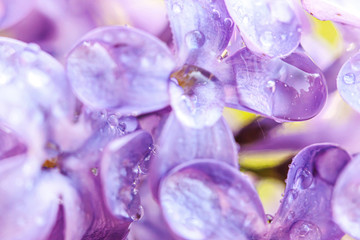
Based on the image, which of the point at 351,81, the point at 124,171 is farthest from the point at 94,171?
the point at 351,81

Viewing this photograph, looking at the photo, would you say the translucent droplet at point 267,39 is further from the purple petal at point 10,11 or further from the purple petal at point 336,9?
the purple petal at point 10,11

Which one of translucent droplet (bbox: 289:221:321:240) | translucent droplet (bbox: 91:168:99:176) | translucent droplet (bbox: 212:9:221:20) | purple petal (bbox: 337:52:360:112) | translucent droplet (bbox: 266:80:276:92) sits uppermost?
translucent droplet (bbox: 212:9:221:20)

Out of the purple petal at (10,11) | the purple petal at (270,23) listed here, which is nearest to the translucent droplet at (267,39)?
the purple petal at (270,23)

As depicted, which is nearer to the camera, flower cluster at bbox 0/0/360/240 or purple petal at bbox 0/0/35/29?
flower cluster at bbox 0/0/360/240

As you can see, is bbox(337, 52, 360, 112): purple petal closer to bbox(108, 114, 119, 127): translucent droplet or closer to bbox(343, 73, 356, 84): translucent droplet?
bbox(343, 73, 356, 84): translucent droplet

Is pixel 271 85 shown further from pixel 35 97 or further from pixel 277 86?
pixel 35 97

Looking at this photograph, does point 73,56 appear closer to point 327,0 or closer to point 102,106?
point 102,106

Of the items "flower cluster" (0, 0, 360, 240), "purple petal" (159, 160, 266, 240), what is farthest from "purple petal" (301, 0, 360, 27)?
"purple petal" (159, 160, 266, 240)

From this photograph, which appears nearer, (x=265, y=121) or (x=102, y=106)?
(x=102, y=106)

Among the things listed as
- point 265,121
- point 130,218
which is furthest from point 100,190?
point 265,121
